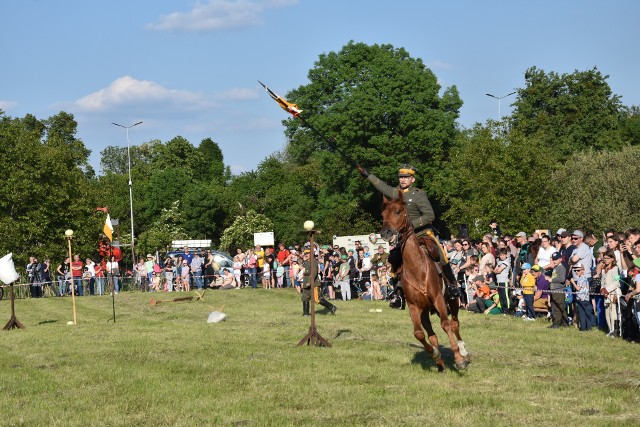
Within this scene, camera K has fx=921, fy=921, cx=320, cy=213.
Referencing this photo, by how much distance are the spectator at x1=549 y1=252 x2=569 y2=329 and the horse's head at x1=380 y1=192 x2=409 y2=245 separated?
31.4 feet

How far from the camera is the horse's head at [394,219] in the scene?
46.8ft

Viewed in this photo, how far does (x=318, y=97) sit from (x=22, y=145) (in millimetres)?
25652

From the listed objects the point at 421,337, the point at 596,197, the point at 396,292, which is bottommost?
the point at 421,337

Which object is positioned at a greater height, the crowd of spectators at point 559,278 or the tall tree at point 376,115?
the tall tree at point 376,115

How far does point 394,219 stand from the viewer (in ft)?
47.5

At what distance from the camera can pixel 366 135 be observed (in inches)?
2790

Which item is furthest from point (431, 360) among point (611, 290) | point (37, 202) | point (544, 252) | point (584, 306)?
point (37, 202)

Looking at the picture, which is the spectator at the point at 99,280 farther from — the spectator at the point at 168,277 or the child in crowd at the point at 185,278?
the child in crowd at the point at 185,278

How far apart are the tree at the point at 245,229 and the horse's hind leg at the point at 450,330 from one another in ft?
257

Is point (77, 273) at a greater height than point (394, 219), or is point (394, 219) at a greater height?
point (394, 219)

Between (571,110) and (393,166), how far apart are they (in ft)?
73.1

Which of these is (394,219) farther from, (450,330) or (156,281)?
(156,281)

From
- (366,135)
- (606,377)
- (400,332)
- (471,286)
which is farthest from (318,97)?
(606,377)

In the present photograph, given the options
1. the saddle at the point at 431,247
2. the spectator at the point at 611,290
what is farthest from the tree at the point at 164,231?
the saddle at the point at 431,247
